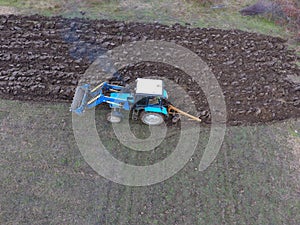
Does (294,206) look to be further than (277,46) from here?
No

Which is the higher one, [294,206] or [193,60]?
[193,60]

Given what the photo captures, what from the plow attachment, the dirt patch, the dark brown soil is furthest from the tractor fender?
the dirt patch

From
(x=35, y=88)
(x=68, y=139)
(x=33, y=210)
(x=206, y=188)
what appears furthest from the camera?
(x=35, y=88)

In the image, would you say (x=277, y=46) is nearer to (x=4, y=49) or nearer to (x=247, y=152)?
(x=247, y=152)

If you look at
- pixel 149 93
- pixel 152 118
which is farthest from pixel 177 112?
pixel 149 93

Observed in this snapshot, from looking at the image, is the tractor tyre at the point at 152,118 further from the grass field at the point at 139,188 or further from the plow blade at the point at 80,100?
the plow blade at the point at 80,100

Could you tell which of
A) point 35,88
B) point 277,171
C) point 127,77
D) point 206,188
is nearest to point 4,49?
point 35,88

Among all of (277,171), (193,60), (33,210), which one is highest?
(193,60)
